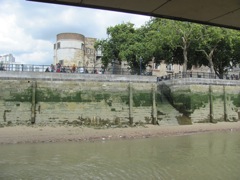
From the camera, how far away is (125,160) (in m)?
17.2

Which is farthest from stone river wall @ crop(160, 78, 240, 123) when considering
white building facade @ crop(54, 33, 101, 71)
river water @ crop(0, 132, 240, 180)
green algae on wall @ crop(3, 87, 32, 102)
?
white building facade @ crop(54, 33, 101, 71)

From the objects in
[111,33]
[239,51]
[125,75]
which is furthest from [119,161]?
[111,33]

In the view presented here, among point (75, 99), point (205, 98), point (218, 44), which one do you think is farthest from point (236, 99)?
point (75, 99)

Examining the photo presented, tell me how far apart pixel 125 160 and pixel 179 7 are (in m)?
12.3

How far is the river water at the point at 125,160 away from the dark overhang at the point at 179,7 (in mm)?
7835

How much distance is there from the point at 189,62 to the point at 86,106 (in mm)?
22994

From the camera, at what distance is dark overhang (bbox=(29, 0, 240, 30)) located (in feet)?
18.7

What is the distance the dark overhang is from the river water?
308 inches

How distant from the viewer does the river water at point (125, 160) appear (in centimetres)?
1358

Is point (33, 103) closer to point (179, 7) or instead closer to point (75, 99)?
point (75, 99)

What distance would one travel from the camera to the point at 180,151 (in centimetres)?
2022

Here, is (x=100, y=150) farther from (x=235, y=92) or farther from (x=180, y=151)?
(x=235, y=92)

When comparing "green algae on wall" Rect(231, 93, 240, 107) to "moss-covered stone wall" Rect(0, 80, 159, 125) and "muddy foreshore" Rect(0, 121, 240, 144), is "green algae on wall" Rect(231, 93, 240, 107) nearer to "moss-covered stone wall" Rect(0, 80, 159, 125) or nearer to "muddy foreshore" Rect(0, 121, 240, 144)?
"muddy foreshore" Rect(0, 121, 240, 144)

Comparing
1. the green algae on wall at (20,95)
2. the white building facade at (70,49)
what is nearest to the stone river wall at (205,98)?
the green algae on wall at (20,95)
